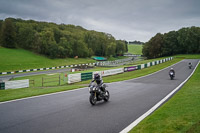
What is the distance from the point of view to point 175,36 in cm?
9950

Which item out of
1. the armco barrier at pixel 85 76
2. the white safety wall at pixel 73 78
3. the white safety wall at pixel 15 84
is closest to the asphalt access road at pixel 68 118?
the white safety wall at pixel 15 84

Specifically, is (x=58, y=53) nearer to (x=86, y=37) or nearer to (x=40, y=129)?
(x=86, y=37)

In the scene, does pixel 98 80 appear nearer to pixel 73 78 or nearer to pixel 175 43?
pixel 73 78

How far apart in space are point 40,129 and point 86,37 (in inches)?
4221

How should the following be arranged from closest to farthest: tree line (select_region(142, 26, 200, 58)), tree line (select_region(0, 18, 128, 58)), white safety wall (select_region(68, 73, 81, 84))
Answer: white safety wall (select_region(68, 73, 81, 84))
tree line (select_region(0, 18, 128, 58))
tree line (select_region(142, 26, 200, 58))

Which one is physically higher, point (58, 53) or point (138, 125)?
point (58, 53)

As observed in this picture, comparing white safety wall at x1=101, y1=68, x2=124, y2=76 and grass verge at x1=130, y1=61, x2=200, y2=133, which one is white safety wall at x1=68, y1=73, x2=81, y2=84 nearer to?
white safety wall at x1=101, y1=68, x2=124, y2=76

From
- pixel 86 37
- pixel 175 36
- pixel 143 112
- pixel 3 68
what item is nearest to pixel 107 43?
pixel 86 37

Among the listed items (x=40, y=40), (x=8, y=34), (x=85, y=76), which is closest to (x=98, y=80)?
(x=85, y=76)

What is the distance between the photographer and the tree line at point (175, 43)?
9400 cm

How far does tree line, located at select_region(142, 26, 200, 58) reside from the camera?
9400 centimetres

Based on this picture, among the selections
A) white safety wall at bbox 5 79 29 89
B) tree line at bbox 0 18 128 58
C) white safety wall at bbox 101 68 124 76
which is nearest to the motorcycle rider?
white safety wall at bbox 5 79 29 89

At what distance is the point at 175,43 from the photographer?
99062 millimetres

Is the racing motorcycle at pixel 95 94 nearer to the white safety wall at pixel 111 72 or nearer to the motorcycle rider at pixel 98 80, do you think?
the motorcycle rider at pixel 98 80
